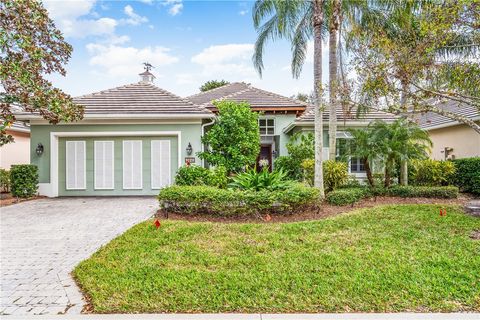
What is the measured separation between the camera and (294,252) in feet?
17.4

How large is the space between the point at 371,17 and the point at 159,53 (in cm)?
1120

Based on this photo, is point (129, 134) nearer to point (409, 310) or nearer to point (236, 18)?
point (236, 18)

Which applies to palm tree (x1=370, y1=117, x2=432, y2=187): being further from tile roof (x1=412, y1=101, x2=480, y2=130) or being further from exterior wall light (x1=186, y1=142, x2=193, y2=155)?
exterior wall light (x1=186, y1=142, x2=193, y2=155)

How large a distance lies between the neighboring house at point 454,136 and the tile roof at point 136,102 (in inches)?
419

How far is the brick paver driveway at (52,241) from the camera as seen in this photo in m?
3.92

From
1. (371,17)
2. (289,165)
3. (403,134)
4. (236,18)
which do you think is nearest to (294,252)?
(403,134)

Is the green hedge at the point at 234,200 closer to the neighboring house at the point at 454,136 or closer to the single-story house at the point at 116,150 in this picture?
the single-story house at the point at 116,150

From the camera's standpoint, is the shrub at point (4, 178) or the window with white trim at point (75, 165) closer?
the window with white trim at point (75, 165)

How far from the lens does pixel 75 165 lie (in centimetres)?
1254

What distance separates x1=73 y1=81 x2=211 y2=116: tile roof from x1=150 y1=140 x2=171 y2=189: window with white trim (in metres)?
1.59

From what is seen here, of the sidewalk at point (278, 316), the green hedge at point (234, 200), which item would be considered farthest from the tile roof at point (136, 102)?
the sidewalk at point (278, 316)

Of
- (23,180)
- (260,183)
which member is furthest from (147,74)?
(260,183)

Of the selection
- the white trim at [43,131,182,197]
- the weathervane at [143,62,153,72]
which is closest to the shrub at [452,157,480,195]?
the white trim at [43,131,182,197]

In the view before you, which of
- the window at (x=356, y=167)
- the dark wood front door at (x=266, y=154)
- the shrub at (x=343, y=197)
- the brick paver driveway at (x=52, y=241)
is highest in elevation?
the dark wood front door at (x=266, y=154)
